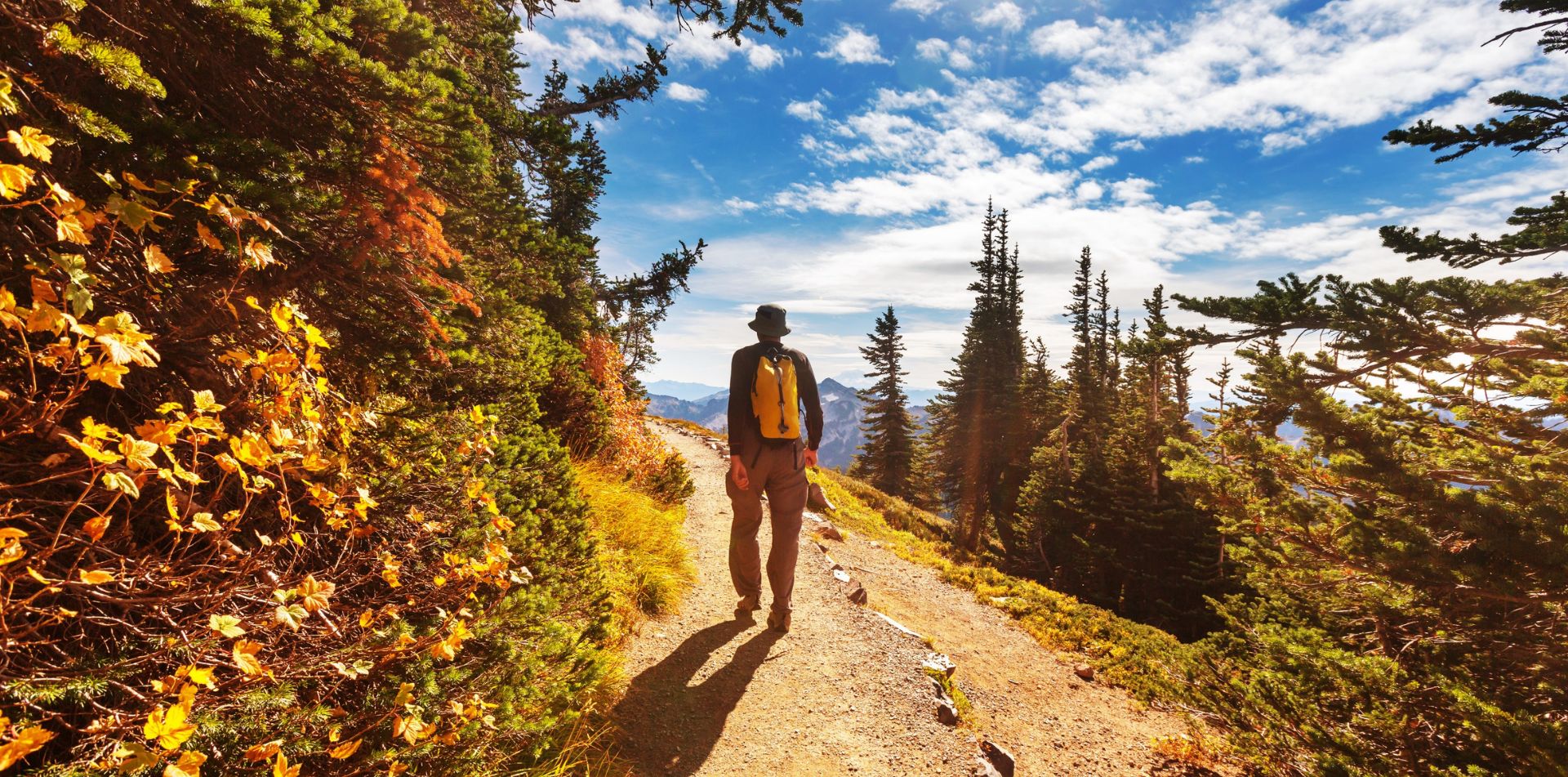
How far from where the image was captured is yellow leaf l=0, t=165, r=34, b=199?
51.3 inches

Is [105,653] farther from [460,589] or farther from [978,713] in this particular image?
[978,713]

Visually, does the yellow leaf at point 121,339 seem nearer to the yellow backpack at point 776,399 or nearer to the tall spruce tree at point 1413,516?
the yellow backpack at point 776,399

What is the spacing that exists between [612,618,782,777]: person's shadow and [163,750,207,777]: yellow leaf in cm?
272

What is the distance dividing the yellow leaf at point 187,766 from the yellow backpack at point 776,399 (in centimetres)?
406

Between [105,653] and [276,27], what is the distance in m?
2.52

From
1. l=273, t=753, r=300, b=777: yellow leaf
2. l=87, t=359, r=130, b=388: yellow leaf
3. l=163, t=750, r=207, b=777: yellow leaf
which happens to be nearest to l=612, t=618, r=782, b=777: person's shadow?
l=273, t=753, r=300, b=777: yellow leaf

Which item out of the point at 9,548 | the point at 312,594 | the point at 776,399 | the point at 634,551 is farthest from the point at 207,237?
the point at 634,551

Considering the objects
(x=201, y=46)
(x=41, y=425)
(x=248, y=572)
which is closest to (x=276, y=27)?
(x=201, y=46)

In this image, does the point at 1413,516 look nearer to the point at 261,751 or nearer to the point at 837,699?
the point at 837,699

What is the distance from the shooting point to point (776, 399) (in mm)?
5184

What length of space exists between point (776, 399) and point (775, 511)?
1.18 metres

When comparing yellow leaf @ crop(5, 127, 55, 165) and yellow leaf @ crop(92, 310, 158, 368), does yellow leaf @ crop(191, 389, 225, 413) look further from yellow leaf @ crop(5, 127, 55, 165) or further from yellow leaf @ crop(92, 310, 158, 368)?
yellow leaf @ crop(5, 127, 55, 165)

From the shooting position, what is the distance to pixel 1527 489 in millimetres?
3594

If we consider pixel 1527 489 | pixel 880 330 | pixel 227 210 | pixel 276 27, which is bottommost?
pixel 1527 489
